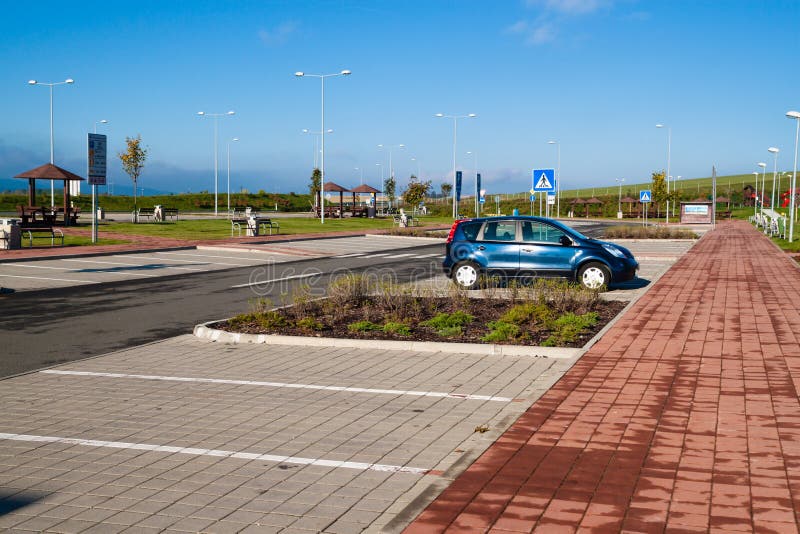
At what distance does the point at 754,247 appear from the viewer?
3219 cm

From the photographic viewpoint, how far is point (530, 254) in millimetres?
16078

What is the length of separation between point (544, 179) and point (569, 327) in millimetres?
14695

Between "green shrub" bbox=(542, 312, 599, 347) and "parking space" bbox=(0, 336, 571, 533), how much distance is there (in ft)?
2.84

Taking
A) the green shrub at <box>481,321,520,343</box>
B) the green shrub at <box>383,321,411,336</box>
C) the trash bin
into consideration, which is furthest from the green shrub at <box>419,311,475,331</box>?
the trash bin

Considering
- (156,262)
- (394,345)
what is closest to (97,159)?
(156,262)

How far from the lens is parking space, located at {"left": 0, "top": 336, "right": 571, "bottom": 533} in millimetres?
4582

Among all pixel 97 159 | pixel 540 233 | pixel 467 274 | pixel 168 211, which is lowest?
pixel 467 274

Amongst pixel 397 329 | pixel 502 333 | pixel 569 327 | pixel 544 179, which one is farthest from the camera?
pixel 544 179

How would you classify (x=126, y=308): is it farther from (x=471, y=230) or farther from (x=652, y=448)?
(x=652, y=448)

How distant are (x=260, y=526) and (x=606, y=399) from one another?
3.81 m

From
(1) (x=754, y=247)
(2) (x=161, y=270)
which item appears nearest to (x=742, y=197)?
(1) (x=754, y=247)

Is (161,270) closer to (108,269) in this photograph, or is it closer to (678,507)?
(108,269)

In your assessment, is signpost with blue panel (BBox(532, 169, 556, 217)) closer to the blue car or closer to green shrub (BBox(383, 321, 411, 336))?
the blue car

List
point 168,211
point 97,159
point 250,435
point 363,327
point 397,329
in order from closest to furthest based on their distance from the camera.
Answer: point 250,435, point 397,329, point 363,327, point 97,159, point 168,211
